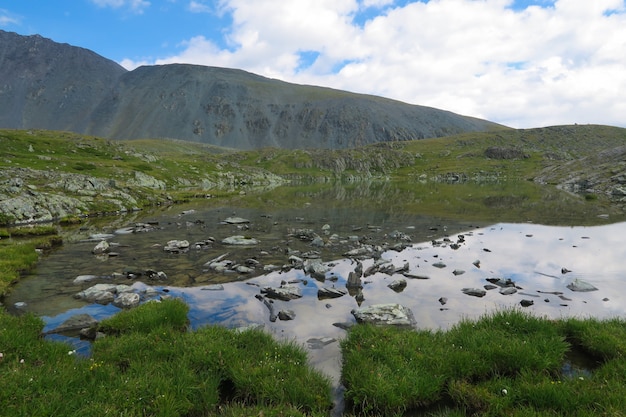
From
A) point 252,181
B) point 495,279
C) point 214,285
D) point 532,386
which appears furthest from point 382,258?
point 252,181

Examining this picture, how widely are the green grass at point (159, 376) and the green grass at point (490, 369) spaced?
1.59 m

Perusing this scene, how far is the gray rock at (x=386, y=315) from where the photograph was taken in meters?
13.2

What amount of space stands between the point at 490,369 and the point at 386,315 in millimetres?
4662

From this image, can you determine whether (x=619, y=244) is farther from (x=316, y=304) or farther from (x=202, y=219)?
(x=202, y=219)

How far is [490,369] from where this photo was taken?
9289 mm

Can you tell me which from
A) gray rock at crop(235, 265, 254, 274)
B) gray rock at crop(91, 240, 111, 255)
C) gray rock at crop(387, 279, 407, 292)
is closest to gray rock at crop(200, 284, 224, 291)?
gray rock at crop(235, 265, 254, 274)

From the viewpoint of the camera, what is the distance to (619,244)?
27.9 meters

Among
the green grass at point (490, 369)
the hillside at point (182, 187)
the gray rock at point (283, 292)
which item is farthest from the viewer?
the hillside at point (182, 187)

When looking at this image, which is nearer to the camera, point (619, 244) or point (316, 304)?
point (316, 304)

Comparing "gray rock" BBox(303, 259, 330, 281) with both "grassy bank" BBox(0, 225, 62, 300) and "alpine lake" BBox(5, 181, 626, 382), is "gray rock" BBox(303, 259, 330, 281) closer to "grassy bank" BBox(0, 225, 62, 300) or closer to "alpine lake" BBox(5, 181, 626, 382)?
"alpine lake" BBox(5, 181, 626, 382)

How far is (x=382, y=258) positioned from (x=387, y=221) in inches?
744

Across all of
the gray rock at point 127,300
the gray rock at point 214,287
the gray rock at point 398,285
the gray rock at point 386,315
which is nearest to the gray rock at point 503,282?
the gray rock at point 398,285

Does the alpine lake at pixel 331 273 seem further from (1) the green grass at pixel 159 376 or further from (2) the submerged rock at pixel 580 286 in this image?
→ (1) the green grass at pixel 159 376

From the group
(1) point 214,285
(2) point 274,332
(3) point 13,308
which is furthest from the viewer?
(1) point 214,285
